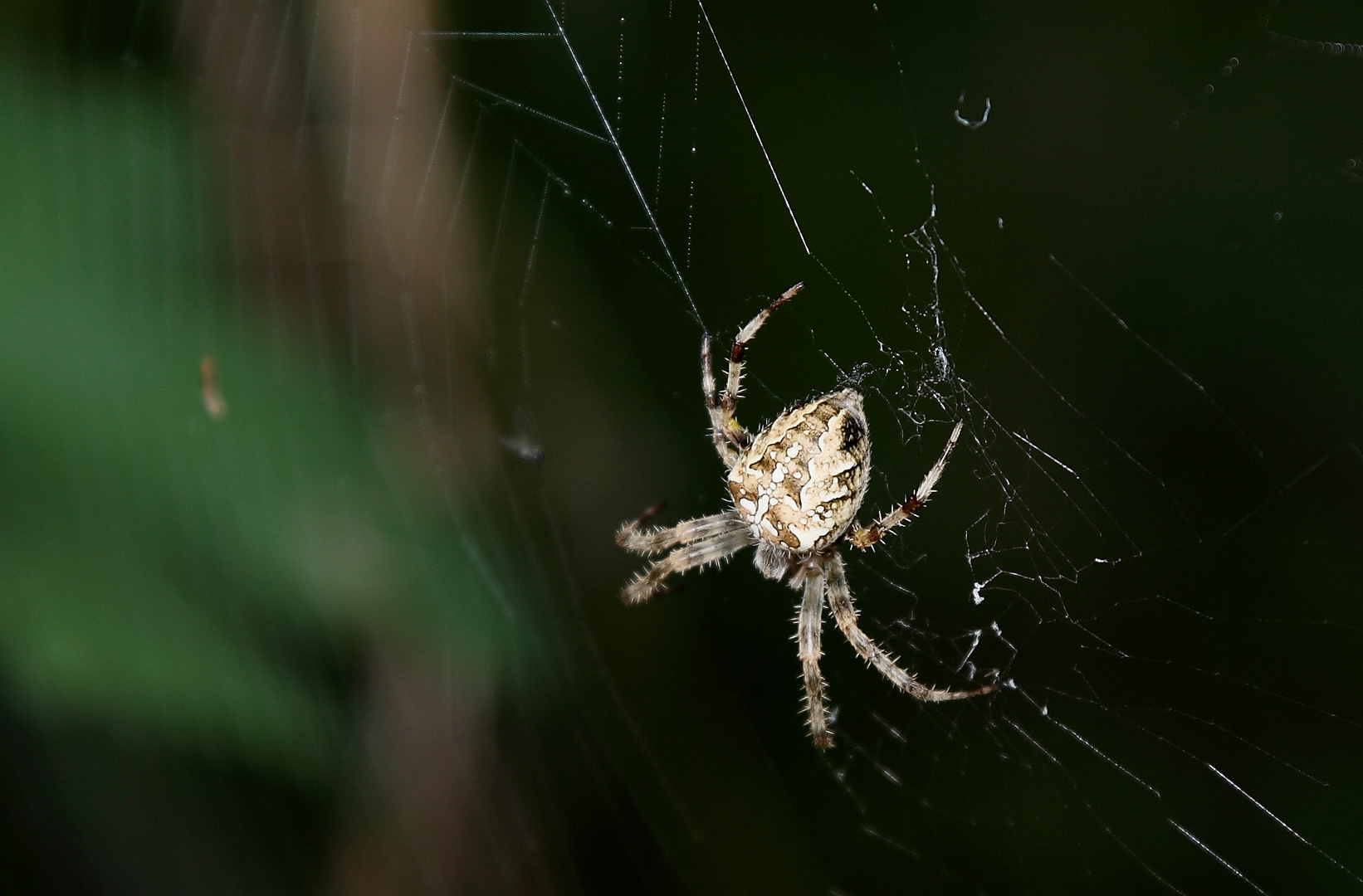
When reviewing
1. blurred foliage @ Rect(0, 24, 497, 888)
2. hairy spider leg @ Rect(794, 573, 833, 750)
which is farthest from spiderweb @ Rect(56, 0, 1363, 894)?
blurred foliage @ Rect(0, 24, 497, 888)

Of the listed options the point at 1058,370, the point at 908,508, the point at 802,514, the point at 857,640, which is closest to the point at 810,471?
the point at 802,514

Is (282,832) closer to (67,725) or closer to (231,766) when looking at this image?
(231,766)

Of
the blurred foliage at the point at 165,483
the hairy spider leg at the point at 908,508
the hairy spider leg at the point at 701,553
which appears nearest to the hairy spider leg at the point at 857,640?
the hairy spider leg at the point at 701,553

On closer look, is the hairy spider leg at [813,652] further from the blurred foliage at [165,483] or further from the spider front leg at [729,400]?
the blurred foliage at [165,483]

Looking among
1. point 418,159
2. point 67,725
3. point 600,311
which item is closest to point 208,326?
point 418,159

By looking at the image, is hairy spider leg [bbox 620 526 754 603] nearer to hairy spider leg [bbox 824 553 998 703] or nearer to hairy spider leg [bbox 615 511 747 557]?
hairy spider leg [bbox 615 511 747 557]
